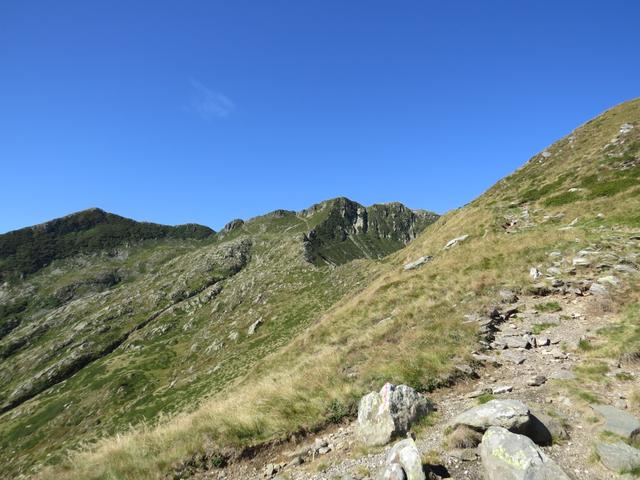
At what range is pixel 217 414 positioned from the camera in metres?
12.0

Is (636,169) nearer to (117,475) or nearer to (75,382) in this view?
(117,475)

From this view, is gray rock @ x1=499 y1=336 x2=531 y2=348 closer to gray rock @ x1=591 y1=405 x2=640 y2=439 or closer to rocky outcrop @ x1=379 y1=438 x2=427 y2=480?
gray rock @ x1=591 y1=405 x2=640 y2=439

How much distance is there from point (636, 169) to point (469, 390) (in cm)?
3881

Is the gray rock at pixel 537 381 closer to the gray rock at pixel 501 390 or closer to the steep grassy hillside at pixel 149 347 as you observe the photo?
the gray rock at pixel 501 390

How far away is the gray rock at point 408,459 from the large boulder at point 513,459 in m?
1.40

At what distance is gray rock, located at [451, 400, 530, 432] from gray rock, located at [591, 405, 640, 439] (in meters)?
1.79

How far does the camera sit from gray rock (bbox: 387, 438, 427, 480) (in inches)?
283

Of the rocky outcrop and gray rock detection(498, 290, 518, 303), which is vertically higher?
gray rock detection(498, 290, 518, 303)

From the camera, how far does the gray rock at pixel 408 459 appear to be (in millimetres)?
7191

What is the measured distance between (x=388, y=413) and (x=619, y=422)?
17.4 feet

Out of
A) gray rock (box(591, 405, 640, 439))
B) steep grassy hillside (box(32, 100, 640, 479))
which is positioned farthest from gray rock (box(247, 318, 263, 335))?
gray rock (box(591, 405, 640, 439))

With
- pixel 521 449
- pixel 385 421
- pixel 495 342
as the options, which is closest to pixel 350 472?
pixel 385 421

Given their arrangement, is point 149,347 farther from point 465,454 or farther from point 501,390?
point 465,454

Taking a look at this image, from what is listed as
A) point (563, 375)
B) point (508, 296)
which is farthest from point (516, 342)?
point (508, 296)
